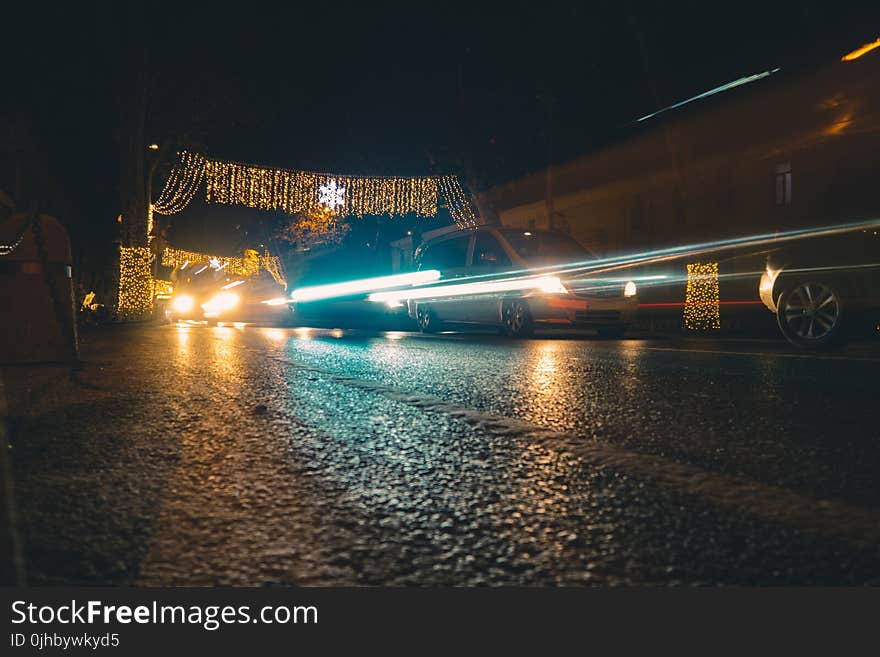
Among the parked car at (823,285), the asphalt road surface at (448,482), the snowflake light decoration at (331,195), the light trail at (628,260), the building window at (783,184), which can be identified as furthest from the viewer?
the snowflake light decoration at (331,195)

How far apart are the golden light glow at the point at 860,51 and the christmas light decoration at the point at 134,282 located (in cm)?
2165

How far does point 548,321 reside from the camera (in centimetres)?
1201

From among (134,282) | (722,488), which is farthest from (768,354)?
(134,282)

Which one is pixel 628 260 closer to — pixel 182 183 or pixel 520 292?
pixel 520 292

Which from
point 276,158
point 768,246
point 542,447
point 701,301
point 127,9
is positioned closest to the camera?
point 542,447

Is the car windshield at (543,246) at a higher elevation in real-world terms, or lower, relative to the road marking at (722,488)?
higher

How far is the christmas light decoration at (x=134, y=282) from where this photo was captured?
81.8 ft

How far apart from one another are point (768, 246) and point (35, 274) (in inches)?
339

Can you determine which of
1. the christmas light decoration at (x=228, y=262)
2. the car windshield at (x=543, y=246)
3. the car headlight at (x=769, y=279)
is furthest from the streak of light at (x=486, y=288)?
the christmas light decoration at (x=228, y=262)

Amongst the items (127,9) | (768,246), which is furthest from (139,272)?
(768,246)

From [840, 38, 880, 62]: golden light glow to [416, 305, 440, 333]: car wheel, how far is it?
1205 centimetres

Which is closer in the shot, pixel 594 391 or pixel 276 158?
pixel 594 391

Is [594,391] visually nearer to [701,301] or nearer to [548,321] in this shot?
[548,321]

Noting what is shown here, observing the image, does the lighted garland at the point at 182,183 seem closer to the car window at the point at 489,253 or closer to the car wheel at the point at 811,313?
the car window at the point at 489,253
